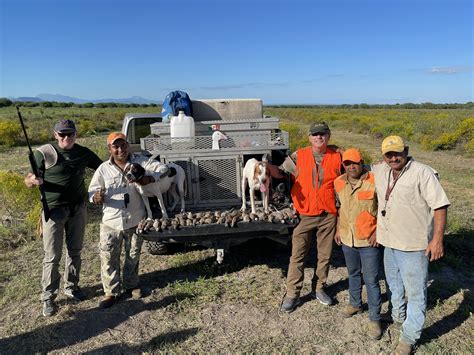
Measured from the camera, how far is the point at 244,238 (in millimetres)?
4422

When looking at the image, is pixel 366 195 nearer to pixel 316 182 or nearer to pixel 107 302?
pixel 316 182

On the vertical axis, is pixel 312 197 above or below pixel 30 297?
above

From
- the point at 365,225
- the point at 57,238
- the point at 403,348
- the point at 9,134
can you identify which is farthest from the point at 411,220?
the point at 9,134

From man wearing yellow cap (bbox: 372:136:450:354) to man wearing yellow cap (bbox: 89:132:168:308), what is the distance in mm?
2450

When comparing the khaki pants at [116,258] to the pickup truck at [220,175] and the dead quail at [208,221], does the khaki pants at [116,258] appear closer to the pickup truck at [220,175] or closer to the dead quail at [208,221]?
the pickup truck at [220,175]

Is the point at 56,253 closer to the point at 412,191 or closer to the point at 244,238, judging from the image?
the point at 244,238

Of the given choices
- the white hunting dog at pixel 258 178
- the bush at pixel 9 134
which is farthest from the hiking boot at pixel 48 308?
the bush at pixel 9 134

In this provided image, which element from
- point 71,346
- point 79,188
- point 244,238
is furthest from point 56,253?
point 244,238

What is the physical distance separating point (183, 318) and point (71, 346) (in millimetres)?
1116

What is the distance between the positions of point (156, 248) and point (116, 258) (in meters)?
1.21

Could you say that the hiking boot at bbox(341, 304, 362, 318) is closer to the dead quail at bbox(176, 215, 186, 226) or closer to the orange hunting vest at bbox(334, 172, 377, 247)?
the orange hunting vest at bbox(334, 172, 377, 247)

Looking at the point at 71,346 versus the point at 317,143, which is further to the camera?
the point at 317,143

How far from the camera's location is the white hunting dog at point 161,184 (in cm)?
401

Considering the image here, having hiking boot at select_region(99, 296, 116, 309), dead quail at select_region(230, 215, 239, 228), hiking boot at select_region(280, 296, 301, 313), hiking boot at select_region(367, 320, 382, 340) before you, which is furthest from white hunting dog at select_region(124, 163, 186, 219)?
hiking boot at select_region(367, 320, 382, 340)
